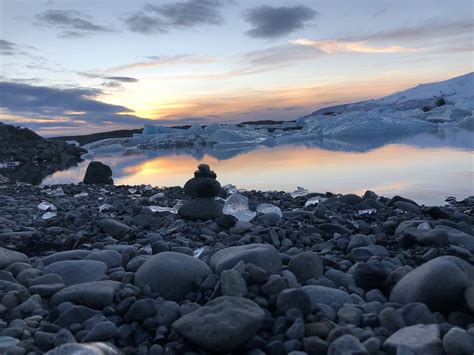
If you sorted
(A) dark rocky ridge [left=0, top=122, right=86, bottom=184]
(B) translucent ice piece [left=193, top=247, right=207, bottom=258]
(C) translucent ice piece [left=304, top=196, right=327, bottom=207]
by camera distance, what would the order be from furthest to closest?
(A) dark rocky ridge [left=0, top=122, right=86, bottom=184] → (C) translucent ice piece [left=304, top=196, right=327, bottom=207] → (B) translucent ice piece [left=193, top=247, right=207, bottom=258]

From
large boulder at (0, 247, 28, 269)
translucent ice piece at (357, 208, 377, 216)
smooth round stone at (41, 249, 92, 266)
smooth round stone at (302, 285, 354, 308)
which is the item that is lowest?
translucent ice piece at (357, 208, 377, 216)

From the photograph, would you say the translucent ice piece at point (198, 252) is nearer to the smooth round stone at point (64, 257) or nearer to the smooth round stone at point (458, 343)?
the smooth round stone at point (64, 257)

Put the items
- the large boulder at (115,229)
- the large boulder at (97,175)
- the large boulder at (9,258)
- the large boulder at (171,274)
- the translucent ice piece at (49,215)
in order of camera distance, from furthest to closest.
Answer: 1. the large boulder at (97,175)
2. the translucent ice piece at (49,215)
3. the large boulder at (115,229)
4. the large boulder at (9,258)
5. the large boulder at (171,274)

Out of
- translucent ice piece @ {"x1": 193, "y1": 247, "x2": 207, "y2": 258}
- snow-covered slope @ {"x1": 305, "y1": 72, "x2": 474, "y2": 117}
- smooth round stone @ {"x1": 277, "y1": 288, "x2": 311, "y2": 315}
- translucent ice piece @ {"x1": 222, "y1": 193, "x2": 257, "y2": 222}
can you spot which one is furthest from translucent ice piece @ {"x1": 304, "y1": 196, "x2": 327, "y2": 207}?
snow-covered slope @ {"x1": 305, "y1": 72, "x2": 474, "y2": 117}

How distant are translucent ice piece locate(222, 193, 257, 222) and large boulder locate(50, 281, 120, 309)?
2289 mm

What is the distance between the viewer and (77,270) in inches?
103

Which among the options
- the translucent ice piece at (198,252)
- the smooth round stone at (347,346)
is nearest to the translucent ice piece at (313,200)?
the translucent ice piece at (198,252)

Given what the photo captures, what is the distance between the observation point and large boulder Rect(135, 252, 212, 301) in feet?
7.71

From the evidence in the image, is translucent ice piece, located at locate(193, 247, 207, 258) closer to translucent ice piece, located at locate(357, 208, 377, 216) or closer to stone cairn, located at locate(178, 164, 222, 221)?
stone cairn, located at locate(178, 164, 222, 221)

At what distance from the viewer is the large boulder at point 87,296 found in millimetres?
2205

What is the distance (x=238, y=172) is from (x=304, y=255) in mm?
9831

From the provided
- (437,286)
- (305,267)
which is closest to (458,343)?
(437,286)

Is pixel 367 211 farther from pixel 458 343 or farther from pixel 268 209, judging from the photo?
pixel 458 343

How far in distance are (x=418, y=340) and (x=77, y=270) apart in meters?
1.84
